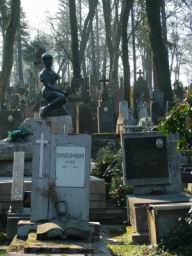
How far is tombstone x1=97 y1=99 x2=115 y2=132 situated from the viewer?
22375 millimetres

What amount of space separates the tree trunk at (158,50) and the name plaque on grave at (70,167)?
10866 millimetres

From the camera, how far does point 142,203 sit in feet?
24.9

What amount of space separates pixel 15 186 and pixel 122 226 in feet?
6.08

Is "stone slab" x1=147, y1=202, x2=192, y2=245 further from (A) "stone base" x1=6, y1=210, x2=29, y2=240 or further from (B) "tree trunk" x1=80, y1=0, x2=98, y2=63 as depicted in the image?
(B) "tree trunk" x1=80, y1=0, x2=98, y2=63

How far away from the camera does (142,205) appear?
7.51m

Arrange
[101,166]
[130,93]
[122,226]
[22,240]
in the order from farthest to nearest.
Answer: [130,93]
[101,166]
[122,226]
[22,240]

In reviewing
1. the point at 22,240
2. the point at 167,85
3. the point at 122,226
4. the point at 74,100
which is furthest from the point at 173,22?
the point at 22,240

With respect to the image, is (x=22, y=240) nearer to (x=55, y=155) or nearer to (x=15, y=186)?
(x=55, y=155)

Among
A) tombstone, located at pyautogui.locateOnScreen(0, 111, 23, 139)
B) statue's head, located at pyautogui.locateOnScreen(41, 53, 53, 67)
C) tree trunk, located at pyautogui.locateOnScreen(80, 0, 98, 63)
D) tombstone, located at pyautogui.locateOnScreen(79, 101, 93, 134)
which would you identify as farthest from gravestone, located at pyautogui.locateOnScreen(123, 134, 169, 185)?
tree trunk, located at pyautogui.locateOnScreen(80, 0, 98, 63)

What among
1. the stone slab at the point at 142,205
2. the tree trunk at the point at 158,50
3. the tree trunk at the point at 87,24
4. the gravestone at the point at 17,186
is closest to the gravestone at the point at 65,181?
the gravestone at the point at 17,186

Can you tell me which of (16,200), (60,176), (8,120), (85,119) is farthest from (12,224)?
(8,120)

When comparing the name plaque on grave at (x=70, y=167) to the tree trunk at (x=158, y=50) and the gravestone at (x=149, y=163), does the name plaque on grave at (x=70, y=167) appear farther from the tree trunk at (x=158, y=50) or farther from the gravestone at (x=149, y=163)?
the tree trunk at (x=158, y=50)

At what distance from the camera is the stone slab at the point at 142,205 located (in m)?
→ 7.42

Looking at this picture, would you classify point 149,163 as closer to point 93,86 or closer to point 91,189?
point 91,189
